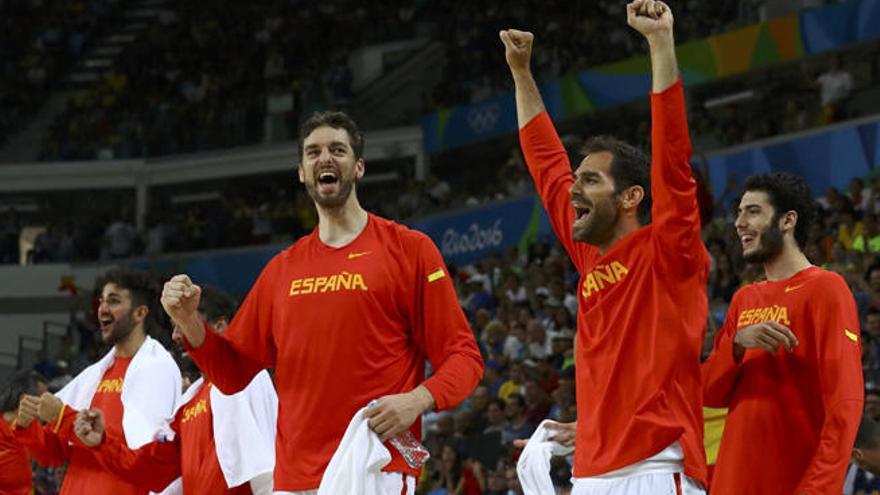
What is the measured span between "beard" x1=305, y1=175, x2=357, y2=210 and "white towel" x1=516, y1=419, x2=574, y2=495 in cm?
108

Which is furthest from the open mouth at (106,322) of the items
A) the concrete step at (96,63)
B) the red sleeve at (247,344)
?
the concrete step at (96,63)

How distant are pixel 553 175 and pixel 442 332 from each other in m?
0.72

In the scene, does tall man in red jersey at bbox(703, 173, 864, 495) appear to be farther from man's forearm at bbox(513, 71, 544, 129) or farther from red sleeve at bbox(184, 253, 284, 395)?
red sleeve at bbox(184, 253, 284, 395)

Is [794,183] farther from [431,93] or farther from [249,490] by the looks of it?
[431,93]

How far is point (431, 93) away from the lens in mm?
25750

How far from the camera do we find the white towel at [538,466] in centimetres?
484

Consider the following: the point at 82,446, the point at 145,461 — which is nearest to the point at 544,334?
the point at 82,446

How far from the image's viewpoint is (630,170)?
187 inches

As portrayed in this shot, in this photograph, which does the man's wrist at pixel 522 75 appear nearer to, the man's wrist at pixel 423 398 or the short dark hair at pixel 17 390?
the man's wrist at pixel 423 398

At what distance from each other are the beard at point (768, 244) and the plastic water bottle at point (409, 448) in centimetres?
152

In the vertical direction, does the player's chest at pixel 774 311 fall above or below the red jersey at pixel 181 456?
above

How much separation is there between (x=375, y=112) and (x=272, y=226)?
120 inches

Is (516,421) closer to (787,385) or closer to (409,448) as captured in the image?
(787,385)

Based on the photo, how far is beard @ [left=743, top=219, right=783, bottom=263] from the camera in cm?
543
